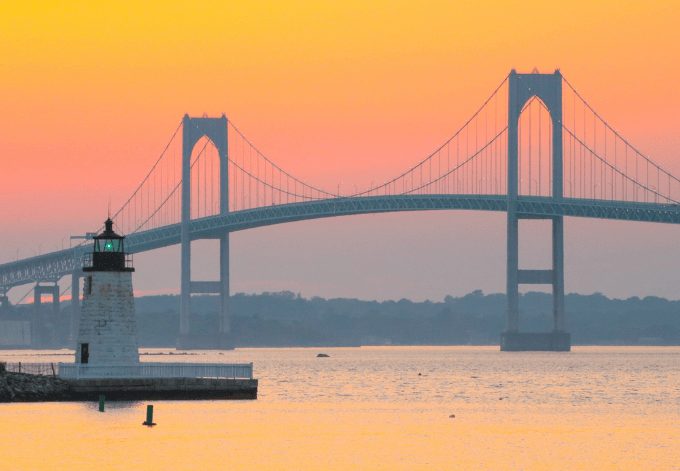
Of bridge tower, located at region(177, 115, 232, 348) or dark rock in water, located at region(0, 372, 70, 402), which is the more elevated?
bridge tower, located at region(177, 115, 232, 348)

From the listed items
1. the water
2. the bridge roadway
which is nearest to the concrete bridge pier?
the bridge roadway

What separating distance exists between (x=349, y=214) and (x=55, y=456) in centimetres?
6216

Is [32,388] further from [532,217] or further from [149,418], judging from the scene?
[532,217]

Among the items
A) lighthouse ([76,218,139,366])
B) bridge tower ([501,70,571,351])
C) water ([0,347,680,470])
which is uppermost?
bridge tower ([501,70,571,351])

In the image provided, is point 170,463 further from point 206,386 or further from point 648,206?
point 648,206

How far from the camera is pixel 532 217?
89000 millimetres

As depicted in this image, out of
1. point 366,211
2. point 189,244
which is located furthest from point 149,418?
point 189,244

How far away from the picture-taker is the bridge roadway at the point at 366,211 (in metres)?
80.1

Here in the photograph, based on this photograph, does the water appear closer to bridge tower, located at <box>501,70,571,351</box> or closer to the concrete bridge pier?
bridge tower, located at <box>501,70,571,351</box>

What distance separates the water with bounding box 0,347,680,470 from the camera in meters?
31.5

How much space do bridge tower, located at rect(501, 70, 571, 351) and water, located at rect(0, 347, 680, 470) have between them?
108 ft

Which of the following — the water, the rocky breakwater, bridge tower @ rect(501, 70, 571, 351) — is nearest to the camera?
the water

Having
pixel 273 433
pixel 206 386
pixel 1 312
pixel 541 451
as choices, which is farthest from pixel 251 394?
pixel 1 312

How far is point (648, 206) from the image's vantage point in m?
79.4
